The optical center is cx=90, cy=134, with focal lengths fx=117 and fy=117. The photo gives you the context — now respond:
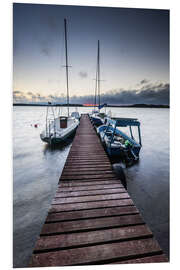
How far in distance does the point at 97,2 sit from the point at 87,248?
3503 millimetres

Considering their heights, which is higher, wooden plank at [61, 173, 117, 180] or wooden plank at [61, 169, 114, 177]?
wooden plank at [61, 169, 114, 177]

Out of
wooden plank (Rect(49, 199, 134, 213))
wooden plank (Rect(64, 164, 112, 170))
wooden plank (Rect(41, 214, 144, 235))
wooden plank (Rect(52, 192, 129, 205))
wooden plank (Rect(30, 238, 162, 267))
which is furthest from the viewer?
wooden plank (Rect(64, 164, 112, 170))

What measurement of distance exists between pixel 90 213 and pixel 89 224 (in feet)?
0.56

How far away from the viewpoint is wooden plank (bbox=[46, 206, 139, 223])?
1512 mm

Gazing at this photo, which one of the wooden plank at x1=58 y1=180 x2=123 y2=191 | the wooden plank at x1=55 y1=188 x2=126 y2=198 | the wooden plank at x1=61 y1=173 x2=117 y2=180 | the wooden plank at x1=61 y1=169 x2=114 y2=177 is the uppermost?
the wooden plank at x1=61 y1=169 x2=114 y2=177

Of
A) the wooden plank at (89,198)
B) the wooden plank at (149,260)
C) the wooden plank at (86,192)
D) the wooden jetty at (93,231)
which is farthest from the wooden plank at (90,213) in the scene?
the wooden plank at (149,260)

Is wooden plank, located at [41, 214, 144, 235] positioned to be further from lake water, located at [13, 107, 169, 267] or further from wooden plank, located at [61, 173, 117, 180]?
lake water, located at [13, 107, 169, 267]

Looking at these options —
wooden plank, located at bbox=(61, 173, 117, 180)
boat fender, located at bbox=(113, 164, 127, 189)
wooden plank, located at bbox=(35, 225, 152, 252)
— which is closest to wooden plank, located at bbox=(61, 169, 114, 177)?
wooden plank, located at bbox=(61, 173, 117, 180)

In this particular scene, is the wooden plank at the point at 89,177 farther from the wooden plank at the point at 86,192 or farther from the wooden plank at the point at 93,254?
the wooden plank at the point at 93,254

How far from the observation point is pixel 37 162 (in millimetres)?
5727

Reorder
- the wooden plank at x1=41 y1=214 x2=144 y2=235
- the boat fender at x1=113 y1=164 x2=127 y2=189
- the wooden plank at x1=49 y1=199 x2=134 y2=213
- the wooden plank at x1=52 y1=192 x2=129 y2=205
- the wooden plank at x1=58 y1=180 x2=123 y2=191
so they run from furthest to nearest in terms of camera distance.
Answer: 1. the boat fender at x1=113 y1=164 x2=127 y2=189
2. the wooden plank at x1=58 y1=180 x2=123 y2=191
3. the wooden plank at x1=52 y1=192 x2=129 y2=205
4. the wooden plank at x1=49 y1=199 x2=134 y2=213
5. the wooden plank at x1=41 y1=214 x2=144 y2=235

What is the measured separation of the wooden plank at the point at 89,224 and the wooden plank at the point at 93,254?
204mm

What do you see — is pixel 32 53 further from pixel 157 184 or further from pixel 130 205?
pixel 157 184
